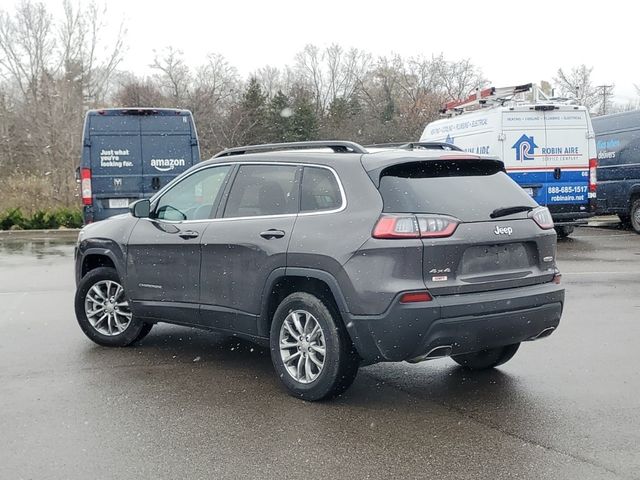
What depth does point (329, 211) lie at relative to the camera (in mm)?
5086

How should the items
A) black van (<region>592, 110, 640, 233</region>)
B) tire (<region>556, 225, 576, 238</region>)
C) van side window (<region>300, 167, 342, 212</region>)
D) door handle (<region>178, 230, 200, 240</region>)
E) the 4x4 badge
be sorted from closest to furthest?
the 4x4 badge, van side window (<region>300, 167, 342, 212</region>), door handle (<region>178, 230, 200, 240</region>), tire (<region>556, 225, 576, 238</region>), black van (<region>592, 110, 640, 233</region>)

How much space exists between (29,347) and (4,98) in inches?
1393

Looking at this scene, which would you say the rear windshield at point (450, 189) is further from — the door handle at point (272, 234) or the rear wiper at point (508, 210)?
the door handle at point (272, 234)

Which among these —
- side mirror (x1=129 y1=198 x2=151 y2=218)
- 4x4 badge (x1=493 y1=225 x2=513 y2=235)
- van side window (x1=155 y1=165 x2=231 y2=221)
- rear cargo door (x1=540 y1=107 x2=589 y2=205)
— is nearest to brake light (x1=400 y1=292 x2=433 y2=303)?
4x4 badge (x1=493 y1=225 x2=513 y2=235)

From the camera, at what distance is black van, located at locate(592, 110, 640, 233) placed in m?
16.9

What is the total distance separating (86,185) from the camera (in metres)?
13.7

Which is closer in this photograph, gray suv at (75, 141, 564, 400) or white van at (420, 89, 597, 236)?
gray suv at (75, 141, 564, 400)

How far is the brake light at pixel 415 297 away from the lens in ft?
15.2

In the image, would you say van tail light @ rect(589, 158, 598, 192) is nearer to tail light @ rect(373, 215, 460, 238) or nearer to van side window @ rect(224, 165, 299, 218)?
van side window @ rect(224, 165, 299, 218)

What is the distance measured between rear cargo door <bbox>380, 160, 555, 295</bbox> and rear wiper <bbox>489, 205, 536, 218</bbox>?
14 mm

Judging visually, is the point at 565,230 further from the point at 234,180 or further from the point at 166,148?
the point at 234,180

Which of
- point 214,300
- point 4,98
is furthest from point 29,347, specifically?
point 4,98

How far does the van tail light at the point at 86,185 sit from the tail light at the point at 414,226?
10077mm

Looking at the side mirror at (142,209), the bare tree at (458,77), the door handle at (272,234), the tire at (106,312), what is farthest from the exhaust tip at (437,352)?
the bare tree at (458,77)
